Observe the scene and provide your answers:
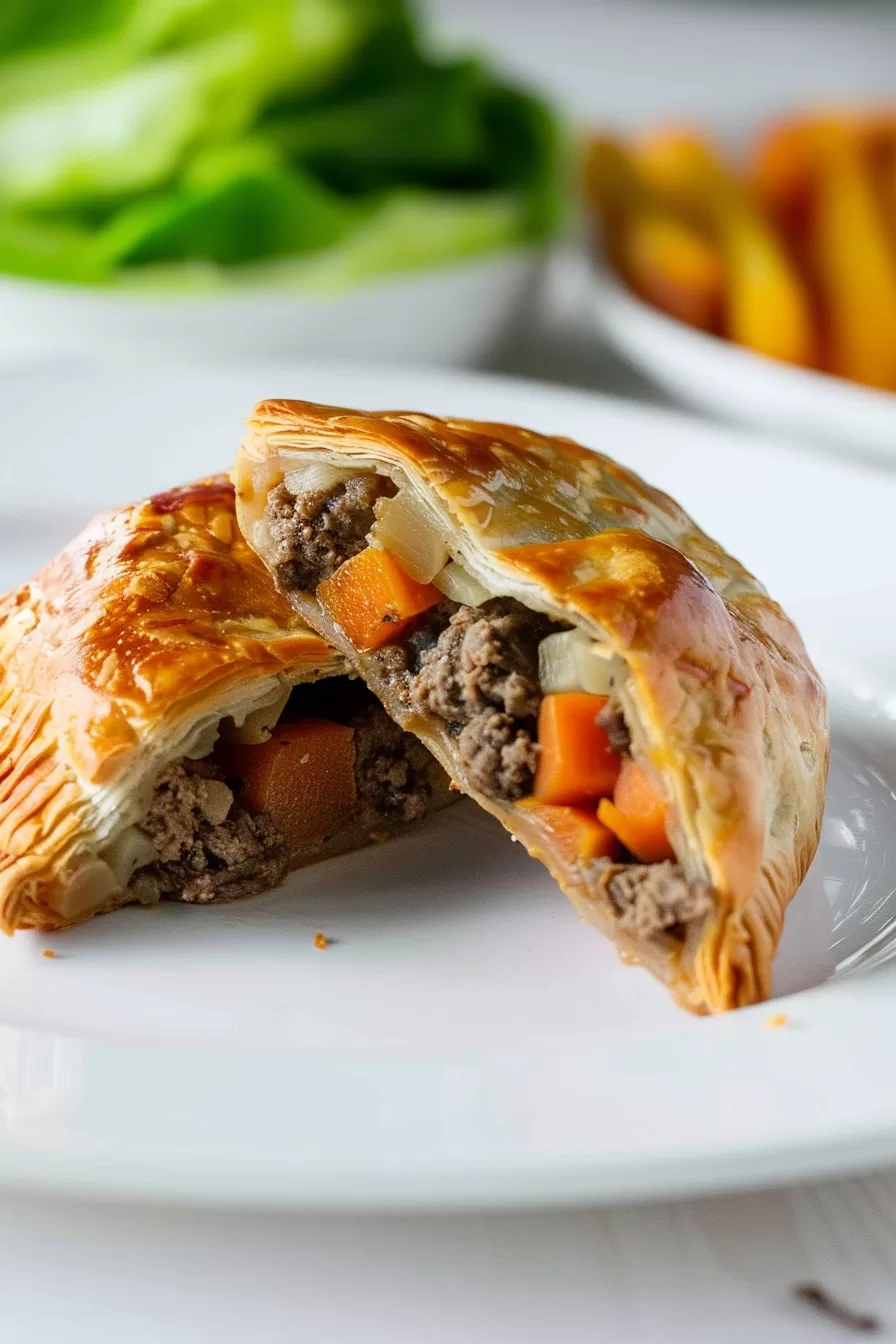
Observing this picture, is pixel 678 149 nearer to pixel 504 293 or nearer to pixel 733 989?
pixel 504 293

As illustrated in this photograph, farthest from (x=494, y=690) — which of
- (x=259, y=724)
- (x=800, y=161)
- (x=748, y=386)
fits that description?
(x=800, y=161)

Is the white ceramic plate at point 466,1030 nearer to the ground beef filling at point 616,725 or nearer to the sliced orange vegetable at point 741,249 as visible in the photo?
the ground beef filling at point 616,725

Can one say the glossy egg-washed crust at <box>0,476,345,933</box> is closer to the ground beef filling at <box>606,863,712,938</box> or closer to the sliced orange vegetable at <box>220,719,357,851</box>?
the sliced orange vegetable at <box>220,719,357,851</box>

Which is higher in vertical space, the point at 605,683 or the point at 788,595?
the point at 605,683

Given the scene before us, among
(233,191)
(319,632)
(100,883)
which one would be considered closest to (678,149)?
(233,191)

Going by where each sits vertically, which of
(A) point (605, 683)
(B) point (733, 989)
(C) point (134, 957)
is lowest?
(C) point (134, 957)

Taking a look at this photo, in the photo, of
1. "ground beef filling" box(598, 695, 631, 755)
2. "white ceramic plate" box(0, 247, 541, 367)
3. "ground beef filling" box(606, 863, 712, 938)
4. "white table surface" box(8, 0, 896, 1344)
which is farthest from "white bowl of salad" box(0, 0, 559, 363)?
"white table surface" box(8, 0, 896, 1344)
